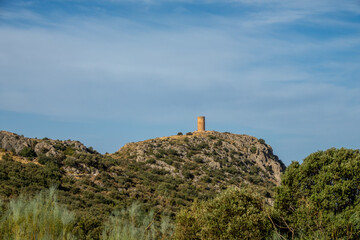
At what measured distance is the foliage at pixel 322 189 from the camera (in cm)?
2053

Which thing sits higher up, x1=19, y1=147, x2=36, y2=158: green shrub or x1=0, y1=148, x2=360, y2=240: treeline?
x1=19, y1=147, x2=36, y2=158: green shrub

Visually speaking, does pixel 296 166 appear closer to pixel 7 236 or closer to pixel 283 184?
pixel 283 184

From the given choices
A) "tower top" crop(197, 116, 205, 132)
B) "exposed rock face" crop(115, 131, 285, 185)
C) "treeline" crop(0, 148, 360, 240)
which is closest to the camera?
"treeline" crop(0, 148, 360, 240)

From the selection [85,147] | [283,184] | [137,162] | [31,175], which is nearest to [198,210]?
[283,184]

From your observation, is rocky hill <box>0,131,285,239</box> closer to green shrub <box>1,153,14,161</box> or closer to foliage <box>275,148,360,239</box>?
green shrub <box>1,153,14,161</box>

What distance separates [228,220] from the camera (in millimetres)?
21328

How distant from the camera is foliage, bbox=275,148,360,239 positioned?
2053cm

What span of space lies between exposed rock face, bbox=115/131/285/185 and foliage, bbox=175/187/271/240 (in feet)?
158

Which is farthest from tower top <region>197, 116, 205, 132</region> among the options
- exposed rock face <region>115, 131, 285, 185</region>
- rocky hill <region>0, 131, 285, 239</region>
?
exposed rock face <region>115, 131, 285, 185</region>

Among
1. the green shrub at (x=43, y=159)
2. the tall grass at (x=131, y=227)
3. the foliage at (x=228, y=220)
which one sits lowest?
the foliage at (x=228, y=220)

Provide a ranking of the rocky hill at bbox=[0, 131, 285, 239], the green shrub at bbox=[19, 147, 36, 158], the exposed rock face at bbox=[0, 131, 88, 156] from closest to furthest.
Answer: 1. the rocky hill at bbox=[0, 131, 285, 239]
2. the green shrub at bbox=[19, 147, 36, 158]
3. the exposed rock face at bbox=[0, 131, 88, 156]

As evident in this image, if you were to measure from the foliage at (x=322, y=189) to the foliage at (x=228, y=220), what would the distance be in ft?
4.17

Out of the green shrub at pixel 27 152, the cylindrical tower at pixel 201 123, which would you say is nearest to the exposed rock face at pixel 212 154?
the cylindrical tower at pixel 201 123

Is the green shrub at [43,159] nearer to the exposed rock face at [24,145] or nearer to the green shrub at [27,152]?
the exposed rock face at [24,145]
